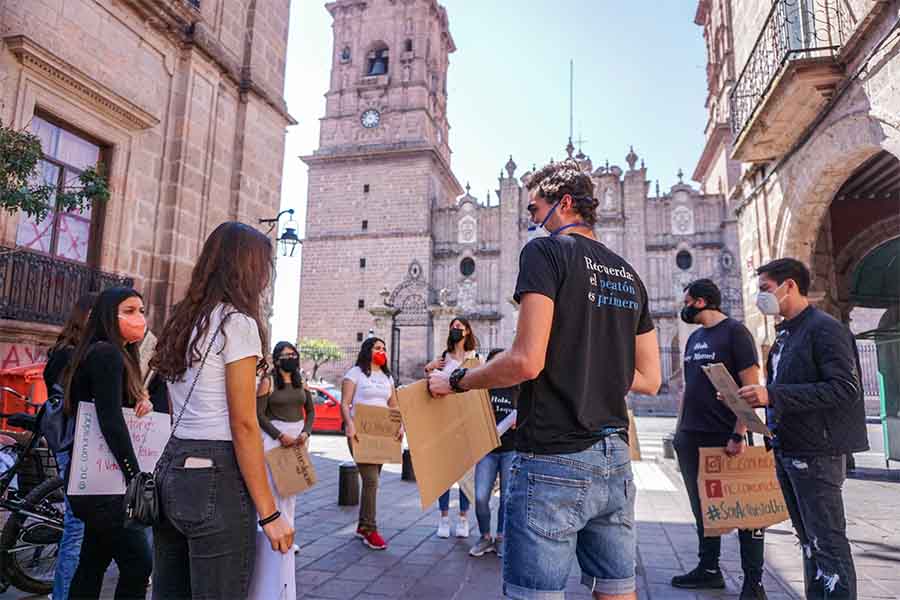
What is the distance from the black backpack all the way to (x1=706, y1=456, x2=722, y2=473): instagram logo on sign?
11.0ft

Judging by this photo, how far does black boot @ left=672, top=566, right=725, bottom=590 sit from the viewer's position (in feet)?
12.7

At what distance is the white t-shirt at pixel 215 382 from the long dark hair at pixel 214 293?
1.4 inches

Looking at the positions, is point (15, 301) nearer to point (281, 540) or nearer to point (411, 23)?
point (281, 540)

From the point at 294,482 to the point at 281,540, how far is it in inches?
57.3

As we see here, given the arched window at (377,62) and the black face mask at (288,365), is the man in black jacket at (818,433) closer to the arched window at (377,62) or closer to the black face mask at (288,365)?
the black face mask at (288,365)

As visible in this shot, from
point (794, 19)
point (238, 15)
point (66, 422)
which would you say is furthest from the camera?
point (238, 15)

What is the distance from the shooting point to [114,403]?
2.60m

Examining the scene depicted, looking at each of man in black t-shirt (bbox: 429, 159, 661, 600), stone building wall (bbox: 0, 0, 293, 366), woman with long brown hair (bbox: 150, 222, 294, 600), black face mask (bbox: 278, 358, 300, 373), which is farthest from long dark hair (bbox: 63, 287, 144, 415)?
stone building wall (bbox: 0, 0, 293, 366)

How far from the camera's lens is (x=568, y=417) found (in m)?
1.92

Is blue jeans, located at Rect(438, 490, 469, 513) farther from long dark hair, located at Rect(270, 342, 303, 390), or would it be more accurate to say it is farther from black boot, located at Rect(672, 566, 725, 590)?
black boot, located at Rect(672, 566, 725, 590)

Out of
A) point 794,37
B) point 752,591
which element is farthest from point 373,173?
point 752,591

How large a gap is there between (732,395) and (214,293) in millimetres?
2532

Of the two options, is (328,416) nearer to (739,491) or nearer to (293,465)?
(293,465)

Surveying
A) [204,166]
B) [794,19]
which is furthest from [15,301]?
[794,19]
